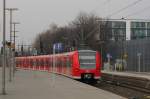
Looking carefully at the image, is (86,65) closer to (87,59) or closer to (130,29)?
(87,59)

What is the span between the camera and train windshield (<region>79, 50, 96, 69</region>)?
39.9 metres

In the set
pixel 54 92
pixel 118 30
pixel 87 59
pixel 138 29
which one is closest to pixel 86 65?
pixel 87 59

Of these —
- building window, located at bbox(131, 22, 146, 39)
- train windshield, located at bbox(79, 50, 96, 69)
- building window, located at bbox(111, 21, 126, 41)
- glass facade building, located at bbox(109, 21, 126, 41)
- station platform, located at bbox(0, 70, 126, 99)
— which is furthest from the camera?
building window, located at bbox(131, 22, 146, 39)

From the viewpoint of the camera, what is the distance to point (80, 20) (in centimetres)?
11569

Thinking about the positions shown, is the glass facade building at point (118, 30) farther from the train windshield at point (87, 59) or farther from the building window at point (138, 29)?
the train windshield at point (87, 59)

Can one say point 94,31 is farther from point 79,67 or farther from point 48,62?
point 79,67

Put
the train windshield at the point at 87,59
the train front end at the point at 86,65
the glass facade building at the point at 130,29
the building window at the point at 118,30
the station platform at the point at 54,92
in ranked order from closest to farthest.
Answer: the station platform at the point at 54,92 → the train front end at the point at 86,65 → the train windshield at the point at 87,59 → the building window at the point at 118,30 → the glass facade building at the point at 130,29

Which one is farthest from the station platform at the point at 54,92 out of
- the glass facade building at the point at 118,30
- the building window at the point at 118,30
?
the building window at the point at 118,30

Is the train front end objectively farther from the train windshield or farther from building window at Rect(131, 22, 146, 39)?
building window at Rect(131, 22, 146, 39)

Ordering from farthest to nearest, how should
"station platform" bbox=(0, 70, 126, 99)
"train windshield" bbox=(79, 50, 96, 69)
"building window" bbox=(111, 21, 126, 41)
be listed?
1. "building window" bbox=(111, 21, 126, 41)
2. "train windshield" bbox=(79, 50, 96, 69)
3. "station platform" bbox=(0, 70, 126, 99)

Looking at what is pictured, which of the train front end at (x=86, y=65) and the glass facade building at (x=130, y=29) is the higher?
the glass facade building at (x=130, y=29)

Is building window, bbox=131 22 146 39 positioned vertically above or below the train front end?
above

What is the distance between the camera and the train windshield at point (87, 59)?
131 feet

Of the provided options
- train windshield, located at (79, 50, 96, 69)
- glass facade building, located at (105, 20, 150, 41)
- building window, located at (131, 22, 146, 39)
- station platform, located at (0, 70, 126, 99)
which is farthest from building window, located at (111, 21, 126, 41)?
station platform, located at (0, 70, 126, 99)
